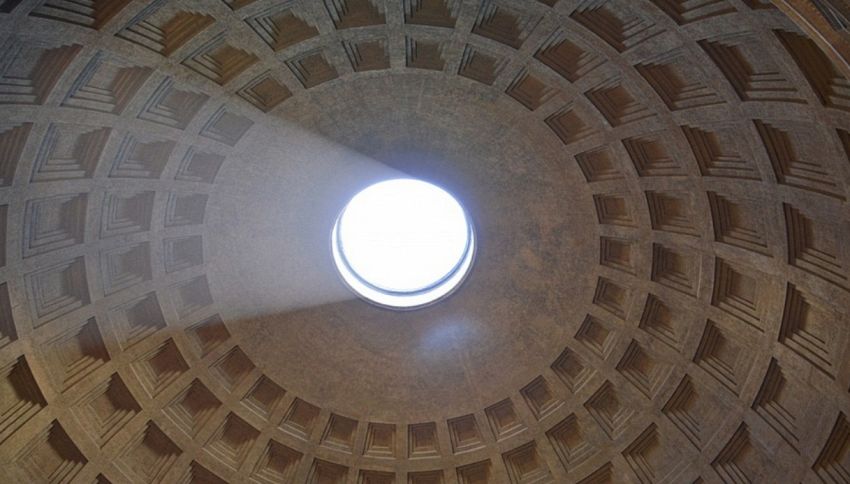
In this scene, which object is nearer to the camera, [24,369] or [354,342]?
[24,369]

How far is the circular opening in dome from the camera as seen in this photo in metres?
28.5

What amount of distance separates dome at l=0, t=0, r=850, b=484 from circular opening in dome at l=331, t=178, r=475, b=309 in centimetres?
64

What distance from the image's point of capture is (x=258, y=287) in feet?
88.9

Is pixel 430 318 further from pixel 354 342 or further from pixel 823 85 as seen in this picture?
pixel 823 85

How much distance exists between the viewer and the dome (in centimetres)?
1906

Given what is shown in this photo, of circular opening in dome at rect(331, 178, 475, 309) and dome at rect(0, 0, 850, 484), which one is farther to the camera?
circular opening in dome at rect(331, 178, 475, 309)

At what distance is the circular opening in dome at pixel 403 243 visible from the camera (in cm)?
2850

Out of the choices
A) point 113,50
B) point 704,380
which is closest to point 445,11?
point 113,50

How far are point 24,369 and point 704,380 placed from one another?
21660 millimetres

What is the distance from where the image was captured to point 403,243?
1331 inches

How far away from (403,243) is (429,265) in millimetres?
3014

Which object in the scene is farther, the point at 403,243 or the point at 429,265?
the point at 403,243

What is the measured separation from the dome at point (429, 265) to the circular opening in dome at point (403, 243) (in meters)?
0.64

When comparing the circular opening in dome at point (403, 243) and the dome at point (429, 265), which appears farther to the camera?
the circular opening in dome at point (403, 243)
